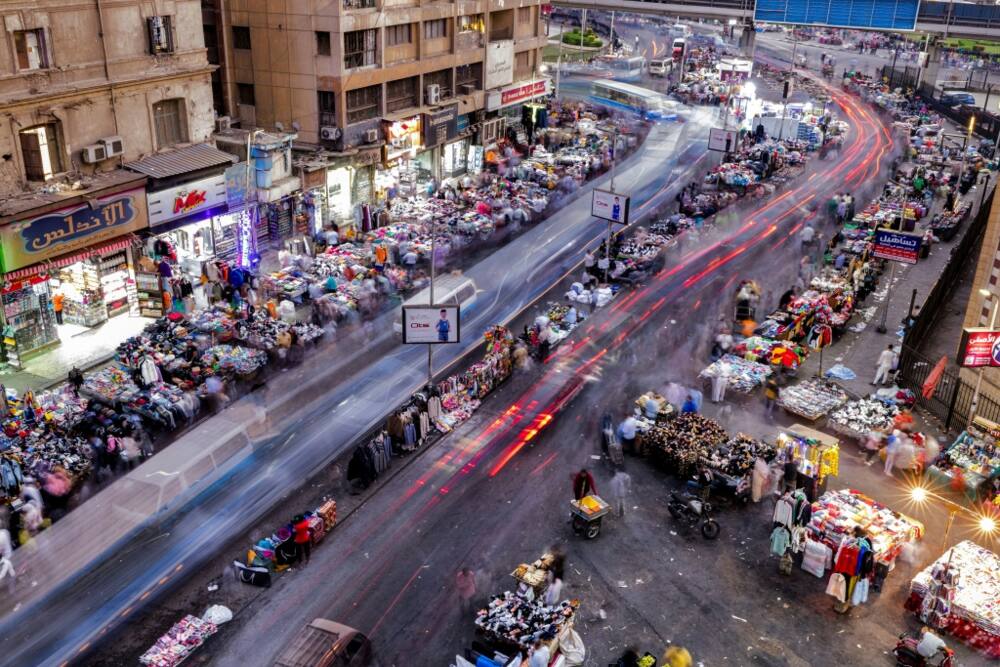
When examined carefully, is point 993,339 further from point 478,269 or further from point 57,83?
point 57,83

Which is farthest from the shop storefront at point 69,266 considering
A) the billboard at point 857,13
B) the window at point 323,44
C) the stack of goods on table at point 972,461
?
the billboard at point 857,13

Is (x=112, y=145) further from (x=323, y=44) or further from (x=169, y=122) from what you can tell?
→ (x=323, y=44)

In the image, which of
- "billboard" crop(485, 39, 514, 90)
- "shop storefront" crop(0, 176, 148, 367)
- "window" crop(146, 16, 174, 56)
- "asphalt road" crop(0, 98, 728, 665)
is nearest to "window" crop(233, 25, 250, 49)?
"window" crop(146, 16, 174, 56)

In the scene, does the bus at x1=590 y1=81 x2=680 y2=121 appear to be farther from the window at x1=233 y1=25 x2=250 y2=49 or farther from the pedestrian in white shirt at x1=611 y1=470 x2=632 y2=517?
the pedestrian in white shirt at x1=611 y1=470 x2=632 y2=517

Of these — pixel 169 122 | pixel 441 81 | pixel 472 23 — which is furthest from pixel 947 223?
pixel 169 122

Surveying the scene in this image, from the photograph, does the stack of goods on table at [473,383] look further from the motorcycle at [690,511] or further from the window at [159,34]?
the window at [159,34]
